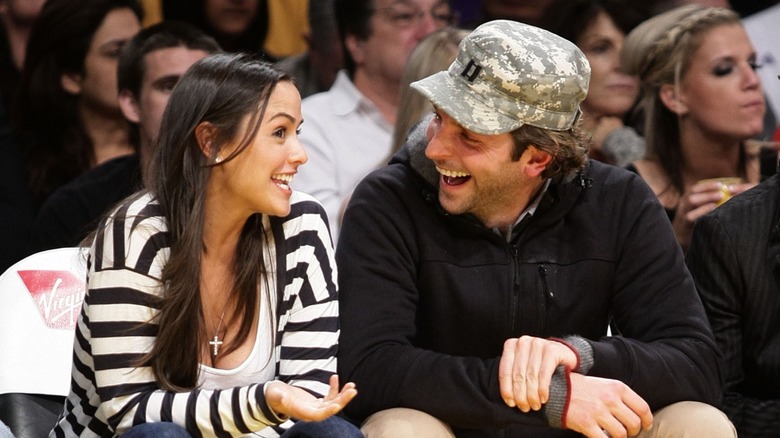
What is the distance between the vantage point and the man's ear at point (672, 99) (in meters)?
4.50

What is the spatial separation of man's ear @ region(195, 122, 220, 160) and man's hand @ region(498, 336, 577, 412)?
804 millimetres

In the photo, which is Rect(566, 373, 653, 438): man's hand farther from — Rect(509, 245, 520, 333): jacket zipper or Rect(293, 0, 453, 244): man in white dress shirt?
Rect(293, 0, 453, 244): man in white dress shirt

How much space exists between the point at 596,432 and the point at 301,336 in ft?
2.30

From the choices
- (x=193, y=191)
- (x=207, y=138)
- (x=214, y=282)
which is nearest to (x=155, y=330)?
(x=214, y=282)

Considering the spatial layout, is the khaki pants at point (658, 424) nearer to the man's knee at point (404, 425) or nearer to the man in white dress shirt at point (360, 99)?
the man's knee at point (404, 425)

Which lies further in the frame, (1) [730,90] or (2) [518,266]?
(1) [730,90]

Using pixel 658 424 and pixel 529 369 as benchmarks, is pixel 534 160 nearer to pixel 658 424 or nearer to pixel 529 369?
pixel 529 369

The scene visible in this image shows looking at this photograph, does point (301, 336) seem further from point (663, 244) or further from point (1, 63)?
point (1, 63)

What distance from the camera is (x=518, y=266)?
3.05 meters

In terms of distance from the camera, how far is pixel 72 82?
4973 millimetres

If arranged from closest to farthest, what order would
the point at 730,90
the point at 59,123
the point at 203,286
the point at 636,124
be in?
the point at 203,286, the point at 730,90, the point at 59,123, the point at 636,124

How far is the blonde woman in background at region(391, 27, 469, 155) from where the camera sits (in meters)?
4.26

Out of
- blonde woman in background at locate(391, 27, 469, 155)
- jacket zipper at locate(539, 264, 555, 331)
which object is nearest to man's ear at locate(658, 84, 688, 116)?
blonde woman in background at locate(391, 27, 469, 155)

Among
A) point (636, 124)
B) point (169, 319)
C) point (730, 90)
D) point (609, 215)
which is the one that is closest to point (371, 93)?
point (636, 124)
